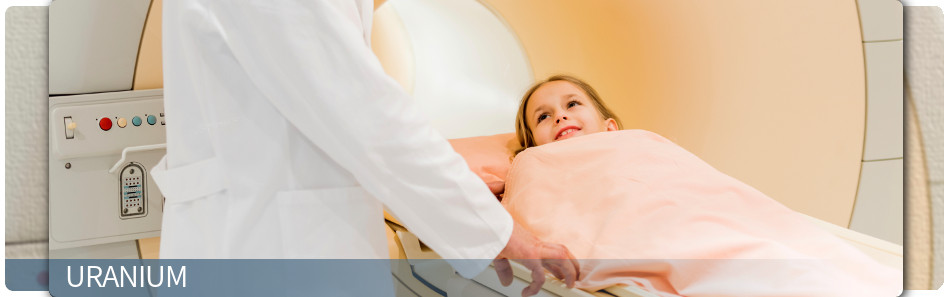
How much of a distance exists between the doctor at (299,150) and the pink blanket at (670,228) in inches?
13.6

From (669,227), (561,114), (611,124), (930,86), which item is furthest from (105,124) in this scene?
(930,86)

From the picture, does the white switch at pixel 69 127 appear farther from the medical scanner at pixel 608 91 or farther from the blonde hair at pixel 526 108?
the blonde hair at pixel 526 108

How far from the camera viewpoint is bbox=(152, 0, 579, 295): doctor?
3.43ft

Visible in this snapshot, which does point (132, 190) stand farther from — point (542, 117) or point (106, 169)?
point (542, 117)

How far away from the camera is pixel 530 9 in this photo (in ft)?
8.99

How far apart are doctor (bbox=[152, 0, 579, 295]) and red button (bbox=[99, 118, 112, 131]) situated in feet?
1.28

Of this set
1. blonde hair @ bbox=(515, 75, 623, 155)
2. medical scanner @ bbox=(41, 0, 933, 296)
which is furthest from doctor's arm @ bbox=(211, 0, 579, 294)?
blonde hair @ bbox=(515, 75, 623, 155)

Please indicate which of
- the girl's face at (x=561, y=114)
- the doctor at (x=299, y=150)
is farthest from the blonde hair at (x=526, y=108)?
the doctor at (x=299, y=150)

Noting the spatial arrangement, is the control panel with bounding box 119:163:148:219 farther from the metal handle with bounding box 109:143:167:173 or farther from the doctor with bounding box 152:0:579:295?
the doctor with bounding box 152:0:579:295

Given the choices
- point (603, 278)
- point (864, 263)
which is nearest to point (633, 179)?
point (603, 278)

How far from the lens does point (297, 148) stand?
1.12m

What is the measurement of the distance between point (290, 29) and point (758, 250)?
0.89m

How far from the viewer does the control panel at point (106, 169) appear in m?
1.43

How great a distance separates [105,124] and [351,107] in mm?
696
